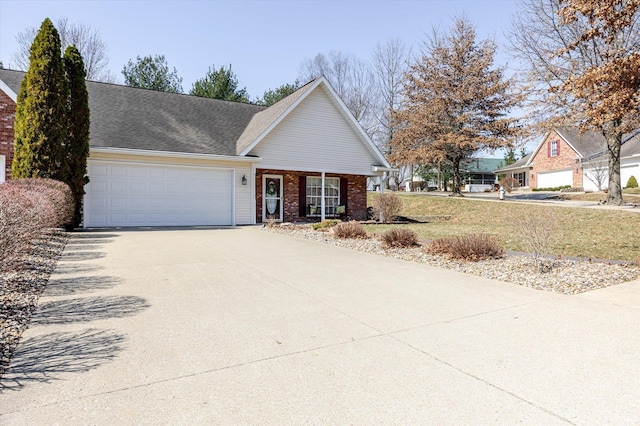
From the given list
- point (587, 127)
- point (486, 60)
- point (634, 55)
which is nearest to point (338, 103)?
point (587, 127)

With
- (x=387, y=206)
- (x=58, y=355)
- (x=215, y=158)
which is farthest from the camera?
(x=387, y=206)

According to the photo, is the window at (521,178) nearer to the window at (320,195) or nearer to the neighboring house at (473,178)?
the neighboring house at (473,178)

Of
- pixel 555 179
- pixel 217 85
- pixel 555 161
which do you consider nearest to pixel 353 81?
pixel 217 85

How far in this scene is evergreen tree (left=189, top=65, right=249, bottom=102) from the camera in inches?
1123

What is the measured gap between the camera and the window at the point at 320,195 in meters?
17.1

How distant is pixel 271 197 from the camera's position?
1633 cm

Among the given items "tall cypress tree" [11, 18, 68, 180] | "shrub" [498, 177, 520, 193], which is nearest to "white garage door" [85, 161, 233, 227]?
"tall cypress tree" [11, 18, 68, 180]

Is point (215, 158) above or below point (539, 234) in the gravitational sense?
above

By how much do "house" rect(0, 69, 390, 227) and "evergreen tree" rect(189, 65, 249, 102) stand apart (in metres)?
10.7

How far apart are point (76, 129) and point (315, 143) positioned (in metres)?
8.96

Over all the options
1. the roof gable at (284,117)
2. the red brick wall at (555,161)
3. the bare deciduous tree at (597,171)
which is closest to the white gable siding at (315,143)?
the roof gable at (284,117)

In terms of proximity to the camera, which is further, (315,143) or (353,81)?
(353,81)

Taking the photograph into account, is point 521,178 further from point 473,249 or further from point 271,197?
point 473,249

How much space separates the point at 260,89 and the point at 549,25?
72.5ft
